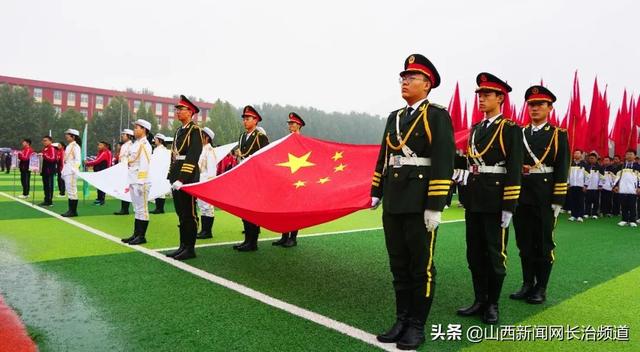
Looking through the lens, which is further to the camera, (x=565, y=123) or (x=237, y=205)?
(x=565, y=123)

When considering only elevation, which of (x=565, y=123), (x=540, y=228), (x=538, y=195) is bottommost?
(x=540, y=228)

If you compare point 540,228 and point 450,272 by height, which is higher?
point 540,228

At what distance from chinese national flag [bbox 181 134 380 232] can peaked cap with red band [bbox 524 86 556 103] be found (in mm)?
1776

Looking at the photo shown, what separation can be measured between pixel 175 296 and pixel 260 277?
1.15 metres

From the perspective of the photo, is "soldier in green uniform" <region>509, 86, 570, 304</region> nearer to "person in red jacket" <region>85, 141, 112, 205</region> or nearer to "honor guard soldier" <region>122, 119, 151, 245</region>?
"honor guard soldier" <region>122, 119, 151, 245</region>

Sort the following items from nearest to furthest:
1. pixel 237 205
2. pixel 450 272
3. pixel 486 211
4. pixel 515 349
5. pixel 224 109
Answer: pixel 515 349 < pixel 486 211 < pixel 237 205 < pixel 450 272 < pixel 224 109

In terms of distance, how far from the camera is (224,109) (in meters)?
80.2

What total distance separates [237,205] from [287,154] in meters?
1.10

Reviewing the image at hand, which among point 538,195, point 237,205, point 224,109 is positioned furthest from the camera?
point 224,109

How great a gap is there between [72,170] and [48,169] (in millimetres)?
2370

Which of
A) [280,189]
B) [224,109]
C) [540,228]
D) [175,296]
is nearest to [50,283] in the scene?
[175,296]

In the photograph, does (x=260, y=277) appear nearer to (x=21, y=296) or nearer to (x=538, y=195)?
(x=21, y=296)

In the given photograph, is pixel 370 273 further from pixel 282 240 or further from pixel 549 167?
pixel 549 167

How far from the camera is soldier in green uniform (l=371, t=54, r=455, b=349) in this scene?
3492mm
